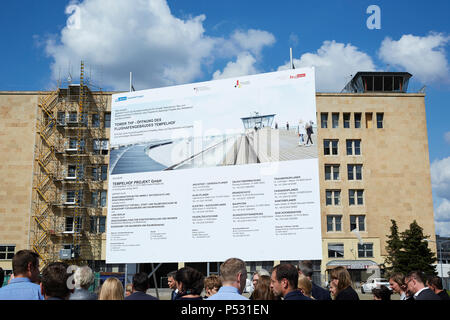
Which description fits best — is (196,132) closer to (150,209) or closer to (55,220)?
(150,209)

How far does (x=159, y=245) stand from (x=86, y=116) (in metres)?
38.8

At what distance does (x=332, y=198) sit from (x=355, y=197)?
244 cm

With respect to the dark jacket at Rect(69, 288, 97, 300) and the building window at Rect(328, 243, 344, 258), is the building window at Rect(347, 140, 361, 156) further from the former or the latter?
the dark jacket at Rect(69, 288, 97, 300)

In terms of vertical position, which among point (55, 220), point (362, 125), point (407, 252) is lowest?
point (407, 252)

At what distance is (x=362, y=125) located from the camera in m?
49.0

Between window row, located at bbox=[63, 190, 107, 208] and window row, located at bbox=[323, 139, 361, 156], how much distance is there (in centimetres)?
2413

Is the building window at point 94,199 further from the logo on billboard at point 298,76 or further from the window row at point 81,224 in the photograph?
the logo on billboard at point 298,76

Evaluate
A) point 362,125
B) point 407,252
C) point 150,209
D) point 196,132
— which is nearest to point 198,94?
point 196,132

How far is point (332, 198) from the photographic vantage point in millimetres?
48469

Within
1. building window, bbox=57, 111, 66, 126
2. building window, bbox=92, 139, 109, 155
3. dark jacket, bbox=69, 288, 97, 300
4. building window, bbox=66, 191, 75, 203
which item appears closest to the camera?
dark jacket, bbox=69, 288, 97, 300

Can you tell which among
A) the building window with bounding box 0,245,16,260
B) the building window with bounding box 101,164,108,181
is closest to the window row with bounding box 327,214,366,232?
the building window with bounding box 101,164,108,181

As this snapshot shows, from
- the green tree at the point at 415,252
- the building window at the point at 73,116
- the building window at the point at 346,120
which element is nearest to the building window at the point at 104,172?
the building window at the point at 73,116

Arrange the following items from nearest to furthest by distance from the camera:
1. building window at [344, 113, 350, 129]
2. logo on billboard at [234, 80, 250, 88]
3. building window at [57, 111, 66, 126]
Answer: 1. logo on billboard at [234, 80, 250, 88]
2. building window at [57, 111, 66, 126]
3. building window at [344, 113, 350, 129]

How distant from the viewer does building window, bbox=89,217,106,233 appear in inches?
1839
